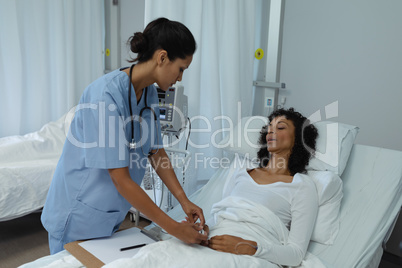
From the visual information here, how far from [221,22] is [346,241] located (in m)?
1.55

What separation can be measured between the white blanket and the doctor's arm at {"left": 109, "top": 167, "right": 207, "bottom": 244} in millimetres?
79

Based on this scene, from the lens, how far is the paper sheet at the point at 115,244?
110 centimetres

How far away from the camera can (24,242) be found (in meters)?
2.28

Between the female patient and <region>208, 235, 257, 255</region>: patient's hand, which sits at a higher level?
the female patient

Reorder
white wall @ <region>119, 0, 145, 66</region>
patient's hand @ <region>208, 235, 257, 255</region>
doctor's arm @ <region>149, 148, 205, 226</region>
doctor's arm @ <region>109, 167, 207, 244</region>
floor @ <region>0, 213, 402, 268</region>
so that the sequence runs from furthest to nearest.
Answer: white wall @ <region>119, 0, 145, 66</region>
floor @ <region>0, 213, 402, 268</region>
doctor's arm @ <region>149, 148, 205, 226</region>
patient's hand @ <region>208, 235, 257, 255</region>
doctor's arm @ <region>109, 167, 207, 244</region>

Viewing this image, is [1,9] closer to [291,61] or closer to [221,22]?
[221,22]

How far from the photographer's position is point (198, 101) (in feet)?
7.31

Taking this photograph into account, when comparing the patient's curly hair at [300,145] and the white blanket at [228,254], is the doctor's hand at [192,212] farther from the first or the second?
the patient's curly hair at [300,145]

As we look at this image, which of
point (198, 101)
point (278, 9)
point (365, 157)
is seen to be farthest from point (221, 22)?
point (365, 157)

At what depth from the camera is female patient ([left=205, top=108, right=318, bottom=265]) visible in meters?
1.23

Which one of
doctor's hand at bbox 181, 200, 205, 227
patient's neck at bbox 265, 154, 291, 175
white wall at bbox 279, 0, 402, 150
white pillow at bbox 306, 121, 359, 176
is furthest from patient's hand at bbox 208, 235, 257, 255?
white wall at bbox 279, 0, 402, 150

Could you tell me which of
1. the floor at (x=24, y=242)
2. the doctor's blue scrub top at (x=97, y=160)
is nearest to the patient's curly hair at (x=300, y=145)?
the doctor's blue scrub top at (x=97, y=160)

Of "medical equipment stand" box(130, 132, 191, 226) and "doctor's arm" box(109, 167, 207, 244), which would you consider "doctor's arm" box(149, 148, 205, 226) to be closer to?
"doctor's arm" box(109, 167, 207, 244)

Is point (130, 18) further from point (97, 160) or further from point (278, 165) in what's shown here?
point (97, 160)
